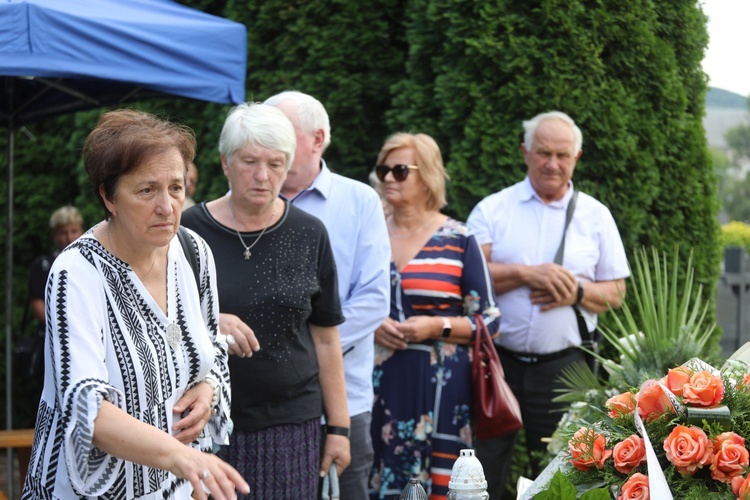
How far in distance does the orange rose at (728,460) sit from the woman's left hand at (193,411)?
48.8 inches

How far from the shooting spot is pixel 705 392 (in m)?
2.26

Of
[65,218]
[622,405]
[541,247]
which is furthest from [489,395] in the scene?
[65,218]

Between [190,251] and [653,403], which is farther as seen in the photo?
[190,251]

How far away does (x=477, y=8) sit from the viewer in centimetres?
605

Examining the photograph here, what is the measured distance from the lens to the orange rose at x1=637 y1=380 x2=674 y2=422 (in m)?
2.34

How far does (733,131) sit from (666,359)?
251 ft

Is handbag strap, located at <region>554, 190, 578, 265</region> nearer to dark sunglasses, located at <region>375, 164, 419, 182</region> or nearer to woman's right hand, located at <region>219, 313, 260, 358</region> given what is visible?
dark sunglasses, located at <region>375, 164, 419, 182</region>

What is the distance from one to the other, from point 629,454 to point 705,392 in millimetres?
217

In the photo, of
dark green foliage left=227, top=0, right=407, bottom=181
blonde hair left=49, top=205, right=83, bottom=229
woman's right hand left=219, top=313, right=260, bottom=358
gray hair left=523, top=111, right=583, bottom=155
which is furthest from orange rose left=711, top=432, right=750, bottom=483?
blonde hair left=49, top=205, right=83, bottom=229

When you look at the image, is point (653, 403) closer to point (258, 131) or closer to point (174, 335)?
point (174, 335)

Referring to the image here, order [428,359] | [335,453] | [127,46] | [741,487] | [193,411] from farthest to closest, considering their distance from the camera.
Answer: [127,46] < [428,359] < [335,453] < [193,411] < [741,487]

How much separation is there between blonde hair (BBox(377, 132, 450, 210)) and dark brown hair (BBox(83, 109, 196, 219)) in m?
2.39

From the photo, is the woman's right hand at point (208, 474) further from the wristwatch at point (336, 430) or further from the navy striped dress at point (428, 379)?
the navy striped dress at point (428, 379)

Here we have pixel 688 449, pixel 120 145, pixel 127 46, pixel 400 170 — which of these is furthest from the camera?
pixel 400 170
